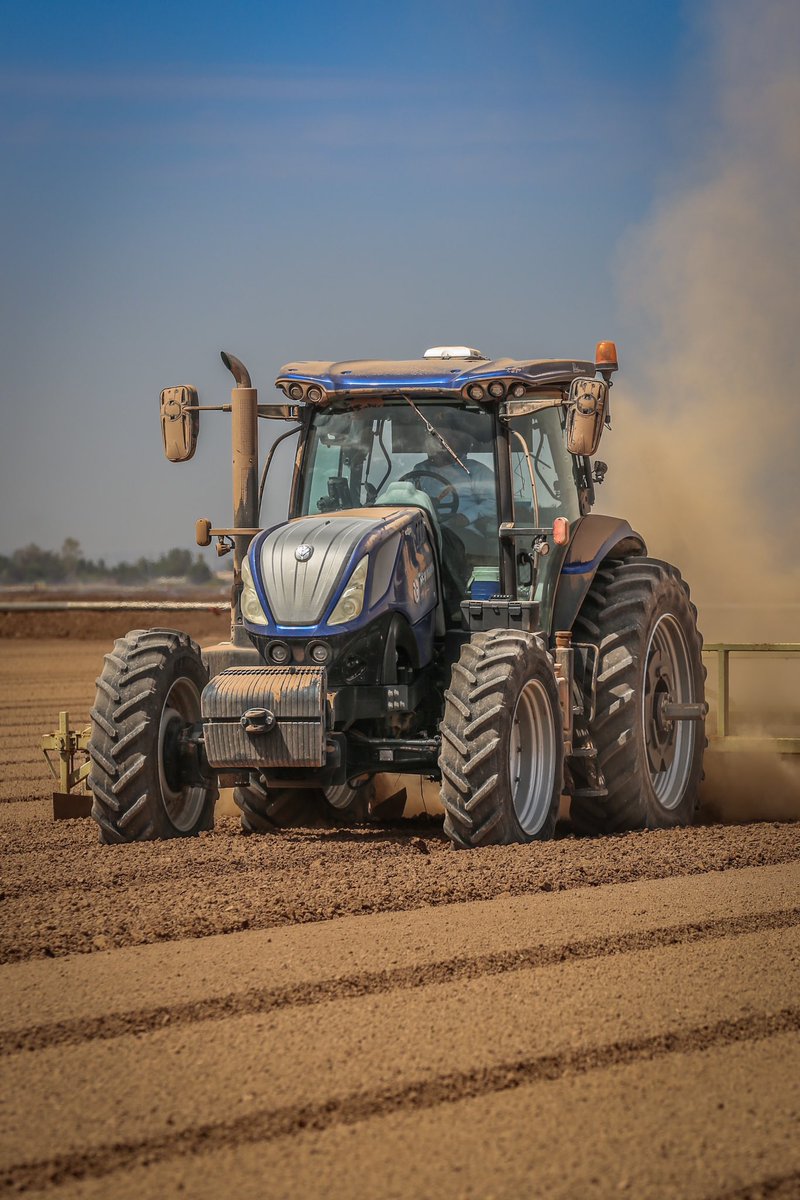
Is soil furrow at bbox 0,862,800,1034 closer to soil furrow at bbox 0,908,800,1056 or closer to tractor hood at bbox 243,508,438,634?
soil furrow at bbox 0,908,800,1056

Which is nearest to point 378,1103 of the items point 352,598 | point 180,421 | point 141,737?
point 352,598

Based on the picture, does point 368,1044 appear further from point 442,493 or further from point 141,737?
point 442,493

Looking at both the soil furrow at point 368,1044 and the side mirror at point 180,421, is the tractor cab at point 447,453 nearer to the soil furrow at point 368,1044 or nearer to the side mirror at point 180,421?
the side mirror at point 180,421

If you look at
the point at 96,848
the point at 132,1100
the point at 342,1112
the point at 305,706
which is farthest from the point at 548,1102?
the point at 96,848

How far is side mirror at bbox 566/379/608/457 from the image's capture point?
862cm

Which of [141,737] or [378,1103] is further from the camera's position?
[141,737]

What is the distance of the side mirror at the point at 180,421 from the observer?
9.07 m

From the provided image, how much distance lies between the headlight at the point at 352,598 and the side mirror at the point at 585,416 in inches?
48.1

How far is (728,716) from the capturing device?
38.8ft

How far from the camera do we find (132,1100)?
4.65 metres

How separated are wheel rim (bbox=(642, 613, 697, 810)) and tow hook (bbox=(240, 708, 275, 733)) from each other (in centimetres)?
293

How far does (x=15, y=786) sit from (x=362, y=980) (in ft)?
25.6

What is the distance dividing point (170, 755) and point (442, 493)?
2074 mm

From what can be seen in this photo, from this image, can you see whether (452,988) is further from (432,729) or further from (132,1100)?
(432,729)
